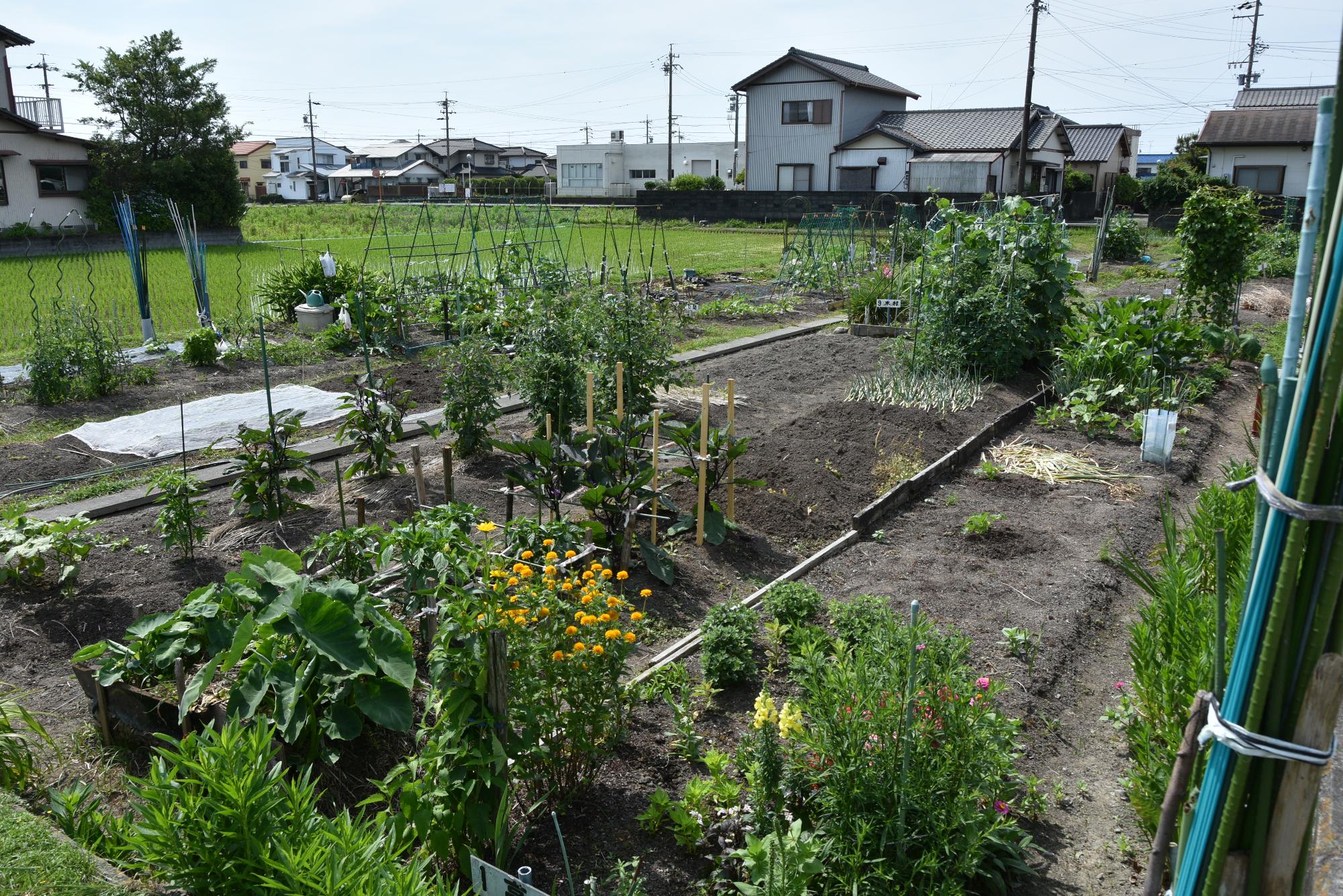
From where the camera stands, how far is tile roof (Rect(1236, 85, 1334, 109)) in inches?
1470

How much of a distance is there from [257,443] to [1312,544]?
20.0 feet

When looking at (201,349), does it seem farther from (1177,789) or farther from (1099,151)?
(1099,151)

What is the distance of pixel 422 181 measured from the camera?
70438 millimetres

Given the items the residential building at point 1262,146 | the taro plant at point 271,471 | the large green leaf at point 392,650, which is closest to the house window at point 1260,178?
the residential building at point 1262,146

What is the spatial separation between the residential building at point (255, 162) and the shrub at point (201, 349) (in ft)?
215

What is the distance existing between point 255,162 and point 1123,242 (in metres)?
70.2

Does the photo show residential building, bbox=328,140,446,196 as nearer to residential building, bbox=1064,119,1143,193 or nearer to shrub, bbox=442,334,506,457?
residential building, bbox=1064,119,1143,193

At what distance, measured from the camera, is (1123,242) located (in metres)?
23.0

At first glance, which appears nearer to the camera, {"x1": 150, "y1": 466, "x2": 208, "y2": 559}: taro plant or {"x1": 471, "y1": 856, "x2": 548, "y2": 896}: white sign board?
{"x1": 471, "y1": 856, "x2": 548, "y2": 896}: white sign board

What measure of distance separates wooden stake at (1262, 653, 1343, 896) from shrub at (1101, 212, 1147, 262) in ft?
79.1

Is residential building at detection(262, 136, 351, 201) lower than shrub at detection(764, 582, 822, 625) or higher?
higher

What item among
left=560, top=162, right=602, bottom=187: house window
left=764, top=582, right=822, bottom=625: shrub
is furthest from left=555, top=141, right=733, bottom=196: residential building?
left=764, top=582, right=822, bottom=625: shrub

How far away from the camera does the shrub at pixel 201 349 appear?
1118 cm

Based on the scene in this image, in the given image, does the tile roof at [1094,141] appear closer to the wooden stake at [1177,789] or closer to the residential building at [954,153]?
the residential building at [954,153]
